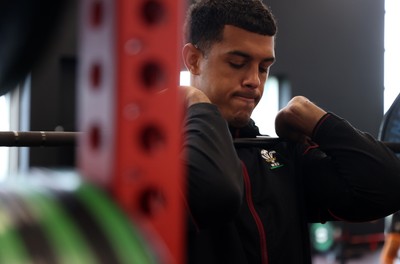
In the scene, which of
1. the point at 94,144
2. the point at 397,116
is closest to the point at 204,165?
the point at 94,144

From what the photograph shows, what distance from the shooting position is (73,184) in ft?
1.10

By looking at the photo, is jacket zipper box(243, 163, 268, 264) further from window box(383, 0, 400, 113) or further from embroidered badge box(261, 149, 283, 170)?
window box(383, 0, 400, 113)

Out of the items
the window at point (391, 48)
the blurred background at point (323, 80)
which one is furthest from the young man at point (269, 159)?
the window at point (391, 48)

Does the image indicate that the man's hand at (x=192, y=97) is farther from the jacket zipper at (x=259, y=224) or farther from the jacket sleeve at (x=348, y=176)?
the jacket sleeve at (x=348, y=176)

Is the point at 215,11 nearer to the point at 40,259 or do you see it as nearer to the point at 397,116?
the point at 397,116

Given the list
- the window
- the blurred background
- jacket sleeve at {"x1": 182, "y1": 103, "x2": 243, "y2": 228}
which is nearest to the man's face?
jacket sleeve at {"x1": 182, "y1": 103, "x2": 243, "y2": 228}

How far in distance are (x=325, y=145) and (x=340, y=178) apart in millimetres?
79

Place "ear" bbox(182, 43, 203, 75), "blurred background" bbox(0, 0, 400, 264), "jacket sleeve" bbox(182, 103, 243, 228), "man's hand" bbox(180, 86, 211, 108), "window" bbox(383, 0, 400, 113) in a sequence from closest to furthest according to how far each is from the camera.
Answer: "jacket sleeve" bbox(182, 103, 243, 228) → "man's hand" bbox(180, 86, 211, 108) → "ear" bbox(182, 43, 203, 75) → "blurred background" bbox(0, 0, 400, 264) → "window" bbox(383, 0, 400, 113)

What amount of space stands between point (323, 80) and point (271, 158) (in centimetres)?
507

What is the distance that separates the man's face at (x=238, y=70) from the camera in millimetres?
1118

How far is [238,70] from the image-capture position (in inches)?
44.5

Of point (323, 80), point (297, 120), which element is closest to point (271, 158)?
point (297, 120)

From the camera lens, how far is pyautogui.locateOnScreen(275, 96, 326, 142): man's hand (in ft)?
4.03

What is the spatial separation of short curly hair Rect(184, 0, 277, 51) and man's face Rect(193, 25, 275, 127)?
0.05 feet
